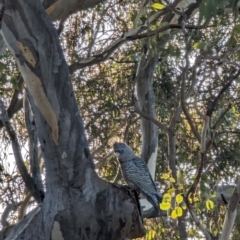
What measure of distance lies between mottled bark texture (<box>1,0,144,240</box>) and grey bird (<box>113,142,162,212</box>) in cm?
74

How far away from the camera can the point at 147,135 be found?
13.7ft

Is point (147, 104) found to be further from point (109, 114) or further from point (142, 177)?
point (109, 114)

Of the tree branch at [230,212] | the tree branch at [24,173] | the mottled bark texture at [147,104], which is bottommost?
the tree branch at [230,212]

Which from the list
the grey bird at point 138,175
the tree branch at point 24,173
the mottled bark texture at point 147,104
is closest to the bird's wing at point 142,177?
the grey bird at point 138,175

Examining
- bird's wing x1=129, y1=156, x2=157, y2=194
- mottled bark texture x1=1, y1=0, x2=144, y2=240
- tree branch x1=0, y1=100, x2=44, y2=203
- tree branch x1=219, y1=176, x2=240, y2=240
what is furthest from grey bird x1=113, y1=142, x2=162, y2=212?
mottled bark texture x1=1, y1=0, x2=144, y2=240

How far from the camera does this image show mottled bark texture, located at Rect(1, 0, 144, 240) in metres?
2.47

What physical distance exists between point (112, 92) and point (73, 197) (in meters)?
3.05

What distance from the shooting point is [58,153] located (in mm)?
2484

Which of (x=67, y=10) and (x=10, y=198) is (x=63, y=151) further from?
(x=10, y=198)

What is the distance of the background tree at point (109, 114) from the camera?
2.48 meters

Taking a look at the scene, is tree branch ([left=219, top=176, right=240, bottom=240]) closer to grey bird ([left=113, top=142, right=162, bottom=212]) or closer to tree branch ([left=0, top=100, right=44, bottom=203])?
grey bird ([left=113, top=142, right=162, bottom=212])

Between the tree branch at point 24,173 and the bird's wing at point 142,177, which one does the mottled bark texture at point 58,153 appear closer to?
the tree branch at point 24,173

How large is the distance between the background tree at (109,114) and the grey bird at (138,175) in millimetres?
65

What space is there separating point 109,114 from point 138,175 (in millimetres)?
1973
